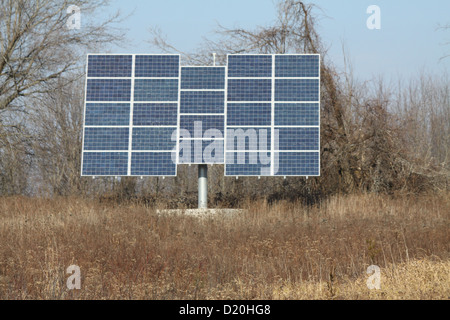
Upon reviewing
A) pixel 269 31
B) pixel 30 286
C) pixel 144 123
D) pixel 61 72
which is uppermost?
pixel 269 31

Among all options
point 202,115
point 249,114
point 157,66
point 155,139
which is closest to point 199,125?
point 202,115

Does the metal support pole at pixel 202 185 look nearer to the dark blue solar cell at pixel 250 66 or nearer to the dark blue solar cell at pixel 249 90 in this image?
the dark blue solar cell at pixel 249 90

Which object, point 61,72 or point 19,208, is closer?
point 19,208

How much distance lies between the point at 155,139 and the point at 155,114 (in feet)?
2.52

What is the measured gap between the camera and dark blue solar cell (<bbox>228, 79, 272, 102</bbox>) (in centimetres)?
1611

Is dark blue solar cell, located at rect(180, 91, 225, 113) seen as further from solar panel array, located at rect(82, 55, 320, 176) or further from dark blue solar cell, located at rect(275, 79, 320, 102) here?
dark blue solar cell, located at rect(275, 79, 320, 102)

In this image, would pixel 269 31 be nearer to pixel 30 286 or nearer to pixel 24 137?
pixel 24 137

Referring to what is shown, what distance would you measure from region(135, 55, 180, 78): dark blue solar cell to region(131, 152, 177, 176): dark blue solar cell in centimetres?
246

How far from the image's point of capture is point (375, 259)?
35.3 feet

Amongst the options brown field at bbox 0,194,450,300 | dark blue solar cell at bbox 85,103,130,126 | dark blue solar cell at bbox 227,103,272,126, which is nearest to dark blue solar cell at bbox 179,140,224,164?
dark blue solar cell at bbox 227,103,272,126

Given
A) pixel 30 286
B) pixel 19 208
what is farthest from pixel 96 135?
pixel 30 286

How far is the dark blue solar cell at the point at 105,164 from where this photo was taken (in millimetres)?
15508
